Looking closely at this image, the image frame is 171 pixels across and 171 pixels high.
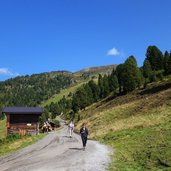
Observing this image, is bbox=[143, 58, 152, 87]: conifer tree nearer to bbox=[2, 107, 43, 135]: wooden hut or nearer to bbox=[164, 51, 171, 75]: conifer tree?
bbox=[164, 51, 171, 75]: conifer tree

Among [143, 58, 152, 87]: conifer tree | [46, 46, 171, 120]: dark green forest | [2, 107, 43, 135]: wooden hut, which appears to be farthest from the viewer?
[143, 58, 152, 87]: conifer tree

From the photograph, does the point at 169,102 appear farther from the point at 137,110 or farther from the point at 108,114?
the point at 108,114

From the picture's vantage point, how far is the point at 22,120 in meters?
67.2

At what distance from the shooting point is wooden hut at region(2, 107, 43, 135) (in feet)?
218

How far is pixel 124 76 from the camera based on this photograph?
110688 millimetres

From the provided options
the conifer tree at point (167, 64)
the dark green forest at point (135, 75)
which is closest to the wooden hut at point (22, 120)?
the dark green forest at point (135, 75)

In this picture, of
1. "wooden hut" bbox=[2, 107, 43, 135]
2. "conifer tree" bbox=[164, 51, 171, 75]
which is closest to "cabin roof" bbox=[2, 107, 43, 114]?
"wooden hut" bbox=[2, 107, 43, 135]

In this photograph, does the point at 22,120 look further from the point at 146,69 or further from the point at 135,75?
the point at 146,69

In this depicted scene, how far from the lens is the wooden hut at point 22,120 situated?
66375 mm

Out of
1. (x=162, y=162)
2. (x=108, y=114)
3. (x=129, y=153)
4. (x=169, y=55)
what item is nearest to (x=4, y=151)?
(x=129, y=153)

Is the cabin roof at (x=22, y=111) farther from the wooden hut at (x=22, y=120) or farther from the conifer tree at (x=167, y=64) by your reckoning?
the conifer tree at (x=167, y=64)

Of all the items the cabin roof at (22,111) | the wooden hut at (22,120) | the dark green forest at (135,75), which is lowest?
the wooden hut at (22,120)

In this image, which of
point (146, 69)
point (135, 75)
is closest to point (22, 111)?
point (135, 75)

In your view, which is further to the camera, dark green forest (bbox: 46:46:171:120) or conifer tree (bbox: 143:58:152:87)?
conifer tree (bbox: 143:58:152:87)
